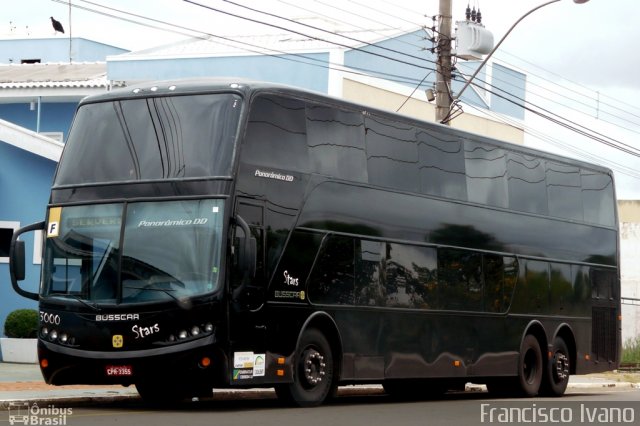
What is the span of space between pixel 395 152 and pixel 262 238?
393 cm

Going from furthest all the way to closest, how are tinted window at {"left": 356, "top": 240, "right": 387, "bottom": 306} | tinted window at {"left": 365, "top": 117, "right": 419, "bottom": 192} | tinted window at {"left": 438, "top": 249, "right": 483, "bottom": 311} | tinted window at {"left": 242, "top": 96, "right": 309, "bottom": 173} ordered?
1. tinted window at {"left": 438, "top": 249, "right": 483, "bottom": 311}
2. tinted window at {"left": 365, "top": 117, "right": 419, "bottom": 192}
3. tinted window at {"left": 356, "top": 240, "right": 387, "bottom": 306}
4. tinted window at {"left": 242, "top": 96, "right": 309, "bottom": 173}

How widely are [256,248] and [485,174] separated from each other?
7390mm

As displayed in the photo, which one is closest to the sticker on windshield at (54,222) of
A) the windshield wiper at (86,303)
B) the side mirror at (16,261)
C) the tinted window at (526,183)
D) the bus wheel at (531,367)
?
the side mirror at (16,261)

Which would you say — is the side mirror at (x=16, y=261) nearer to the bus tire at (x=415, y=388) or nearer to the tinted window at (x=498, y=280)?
the bus tire at (x=415, y=388)

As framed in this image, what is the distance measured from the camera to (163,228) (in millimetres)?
16688

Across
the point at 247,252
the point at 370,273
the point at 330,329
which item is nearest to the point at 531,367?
the point at 370,273

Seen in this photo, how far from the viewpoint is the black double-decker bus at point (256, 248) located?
1645 cm

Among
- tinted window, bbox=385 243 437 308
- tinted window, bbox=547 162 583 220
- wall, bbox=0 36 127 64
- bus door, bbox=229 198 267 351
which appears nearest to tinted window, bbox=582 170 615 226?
tinted window, bbox=547 162 583 220

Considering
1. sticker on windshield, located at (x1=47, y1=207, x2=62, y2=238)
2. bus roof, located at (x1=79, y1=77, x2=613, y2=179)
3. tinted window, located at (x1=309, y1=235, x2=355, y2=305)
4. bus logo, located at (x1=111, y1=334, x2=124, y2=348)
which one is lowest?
bus logo, located at (x1=111, y1=334, x2=124, y2=348)

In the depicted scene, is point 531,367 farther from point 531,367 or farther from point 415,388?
point 415,388

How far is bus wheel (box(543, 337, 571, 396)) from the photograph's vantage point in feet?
80.7

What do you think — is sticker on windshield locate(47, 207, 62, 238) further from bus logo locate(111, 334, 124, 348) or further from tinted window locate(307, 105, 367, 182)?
tinted window locate(307, 105, 367, 182)

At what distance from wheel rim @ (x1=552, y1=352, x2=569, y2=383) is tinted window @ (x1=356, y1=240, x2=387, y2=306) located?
623 cm

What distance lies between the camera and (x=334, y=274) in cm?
1855
